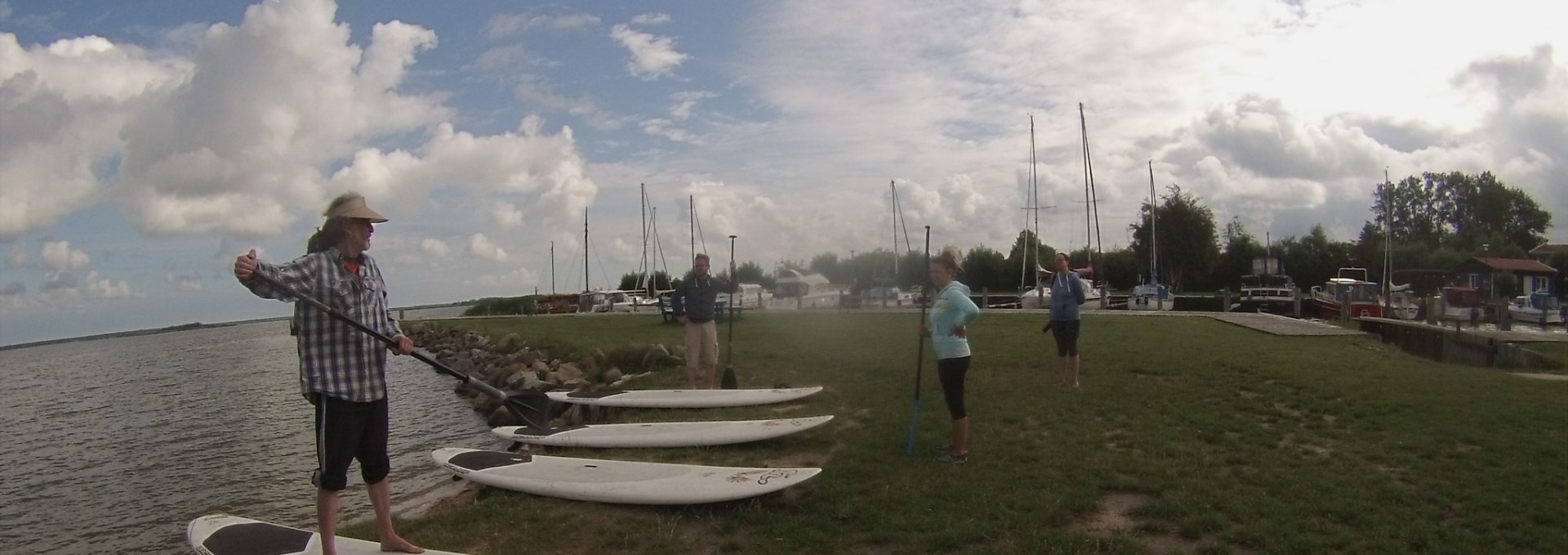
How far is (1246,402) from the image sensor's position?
32.6ft

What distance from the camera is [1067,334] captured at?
11.1m

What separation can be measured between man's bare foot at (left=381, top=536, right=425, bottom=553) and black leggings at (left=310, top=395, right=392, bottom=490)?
29.4 inches

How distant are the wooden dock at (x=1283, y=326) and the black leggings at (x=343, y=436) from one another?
19.2 m

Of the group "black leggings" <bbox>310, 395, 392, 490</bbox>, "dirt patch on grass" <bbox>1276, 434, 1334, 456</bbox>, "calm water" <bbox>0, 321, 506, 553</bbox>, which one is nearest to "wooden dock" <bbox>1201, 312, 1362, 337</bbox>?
"dirt patch on grass" <bbox>1276, 434, 1334, 456</bbox>

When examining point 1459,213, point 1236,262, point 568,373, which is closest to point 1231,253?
point 1236,262

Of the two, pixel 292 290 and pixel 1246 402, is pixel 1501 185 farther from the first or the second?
pixel 292 290

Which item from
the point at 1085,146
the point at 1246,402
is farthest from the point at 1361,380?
the point at 1085,146

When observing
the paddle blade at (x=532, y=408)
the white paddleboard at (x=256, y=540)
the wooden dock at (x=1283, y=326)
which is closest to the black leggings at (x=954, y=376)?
the paddle blade at (x=532, y=408)

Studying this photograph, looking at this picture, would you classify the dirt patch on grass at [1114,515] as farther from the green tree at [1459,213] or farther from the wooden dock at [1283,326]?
the green tree at [1459,213]

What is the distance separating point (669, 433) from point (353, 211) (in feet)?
17.6

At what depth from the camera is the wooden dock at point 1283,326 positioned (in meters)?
19.2

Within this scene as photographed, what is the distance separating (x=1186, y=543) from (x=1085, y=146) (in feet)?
138

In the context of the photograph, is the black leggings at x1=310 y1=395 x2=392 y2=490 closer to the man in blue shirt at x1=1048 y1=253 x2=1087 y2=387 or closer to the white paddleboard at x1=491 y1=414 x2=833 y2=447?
the white paddleboard at x1=491 y1=414 x2=833 y2=447

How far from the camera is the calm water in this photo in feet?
33.8
